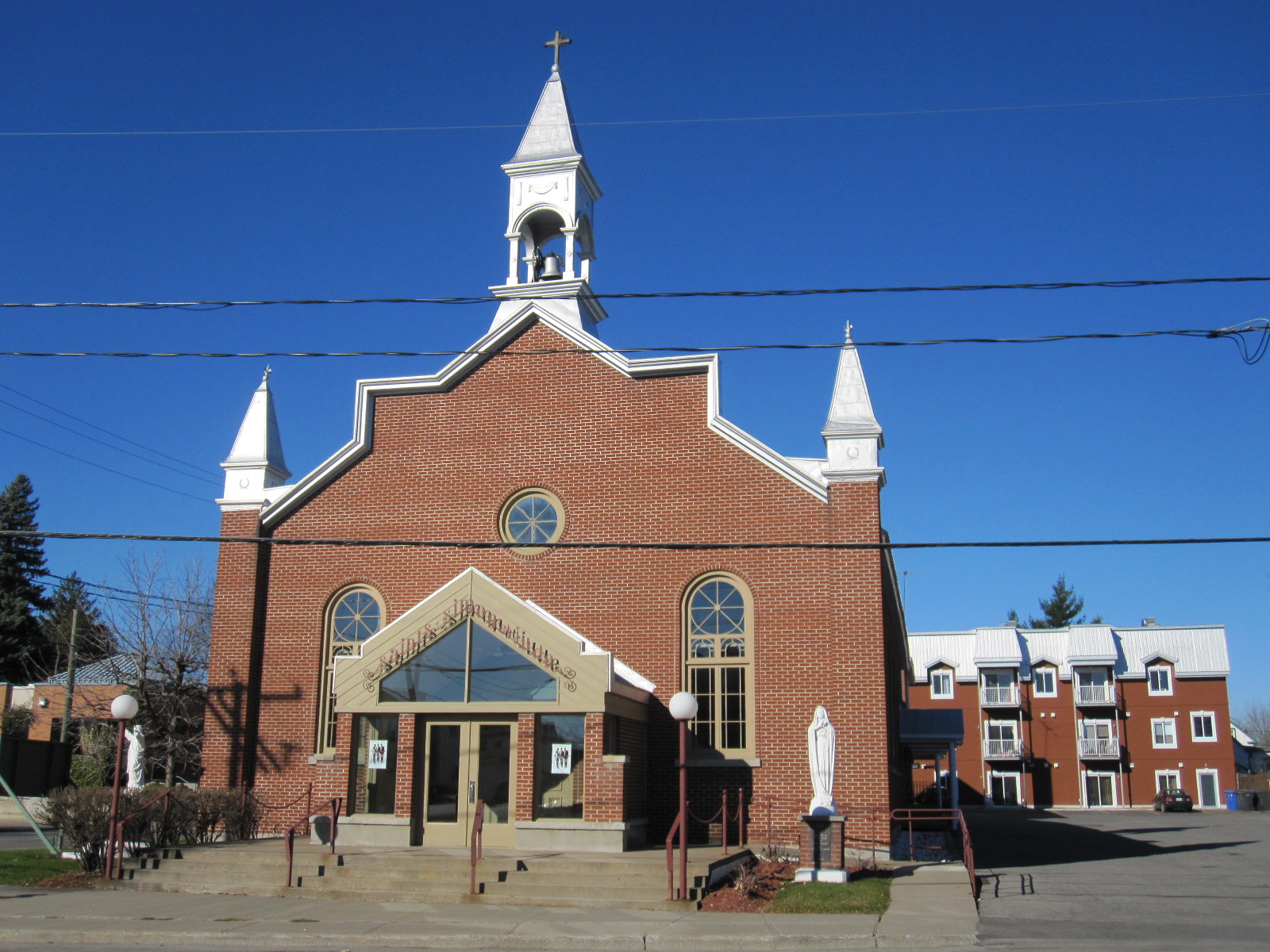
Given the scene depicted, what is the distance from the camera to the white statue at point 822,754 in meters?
19.0

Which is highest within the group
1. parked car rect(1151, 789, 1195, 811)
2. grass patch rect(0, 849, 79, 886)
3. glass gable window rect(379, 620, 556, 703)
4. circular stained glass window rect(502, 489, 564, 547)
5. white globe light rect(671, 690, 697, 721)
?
circular stained glass window rect(502, 489, 564, 547)

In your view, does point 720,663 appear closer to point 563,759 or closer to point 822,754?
point 822,754

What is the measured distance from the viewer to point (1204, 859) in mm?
25500

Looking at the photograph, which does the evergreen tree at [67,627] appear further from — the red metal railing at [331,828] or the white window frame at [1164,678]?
the white window frame at [1164,678]

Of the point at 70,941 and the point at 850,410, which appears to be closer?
the point at 70,941

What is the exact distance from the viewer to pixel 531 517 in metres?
23.6

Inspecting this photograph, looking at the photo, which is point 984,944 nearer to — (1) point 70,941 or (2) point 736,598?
(2) point 736,598

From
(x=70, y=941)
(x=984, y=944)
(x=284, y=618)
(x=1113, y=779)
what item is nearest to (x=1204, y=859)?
(x=984, y=944)

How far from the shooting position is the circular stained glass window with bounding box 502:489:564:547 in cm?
2347

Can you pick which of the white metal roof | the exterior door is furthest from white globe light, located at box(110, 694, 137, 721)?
the exterior door

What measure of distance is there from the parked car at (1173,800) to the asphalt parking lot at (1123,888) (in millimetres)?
20962

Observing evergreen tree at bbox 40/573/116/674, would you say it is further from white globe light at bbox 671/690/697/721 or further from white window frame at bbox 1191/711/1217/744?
white window frame at bbox 1191/711/1217/744

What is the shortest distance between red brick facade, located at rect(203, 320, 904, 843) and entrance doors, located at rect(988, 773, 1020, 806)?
41.1m

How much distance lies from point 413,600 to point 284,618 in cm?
294
